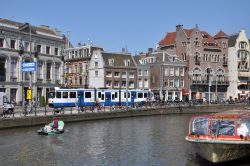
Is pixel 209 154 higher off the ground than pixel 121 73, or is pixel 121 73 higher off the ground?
pixel 121 73

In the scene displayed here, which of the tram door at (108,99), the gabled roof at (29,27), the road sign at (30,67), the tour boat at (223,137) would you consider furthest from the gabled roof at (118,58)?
the tour boat at (223,137)

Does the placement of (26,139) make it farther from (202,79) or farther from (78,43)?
(202,79)

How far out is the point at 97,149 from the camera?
37031 mm

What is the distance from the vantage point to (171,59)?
400ft

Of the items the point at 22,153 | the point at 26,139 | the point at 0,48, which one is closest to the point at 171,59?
the point at 0,48

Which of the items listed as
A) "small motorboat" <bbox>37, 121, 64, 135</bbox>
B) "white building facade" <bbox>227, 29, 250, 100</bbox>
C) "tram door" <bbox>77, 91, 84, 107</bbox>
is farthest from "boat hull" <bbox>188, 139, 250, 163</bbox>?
"white building facade" <bbox>227, 29, 250, 100</bbox>

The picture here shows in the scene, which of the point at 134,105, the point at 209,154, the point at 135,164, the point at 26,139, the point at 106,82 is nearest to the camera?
the point at 209,154

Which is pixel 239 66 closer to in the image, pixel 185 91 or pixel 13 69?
pixel 185 91

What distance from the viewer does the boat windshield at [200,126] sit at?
29.6 m

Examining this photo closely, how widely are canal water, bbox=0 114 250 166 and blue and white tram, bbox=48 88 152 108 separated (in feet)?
81.4

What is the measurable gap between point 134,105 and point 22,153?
5293 centimetres

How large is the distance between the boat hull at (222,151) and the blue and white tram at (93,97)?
49.7 m

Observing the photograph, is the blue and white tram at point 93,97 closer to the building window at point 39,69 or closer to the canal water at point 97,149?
the building window at point 39,69

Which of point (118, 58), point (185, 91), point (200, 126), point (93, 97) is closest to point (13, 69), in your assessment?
point (93, 97)
